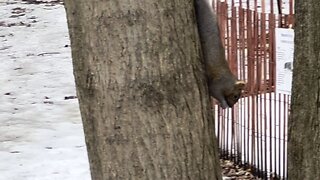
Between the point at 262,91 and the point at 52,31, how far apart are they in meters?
9.89

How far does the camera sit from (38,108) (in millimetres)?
9039

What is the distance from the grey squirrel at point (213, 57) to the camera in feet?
6.10

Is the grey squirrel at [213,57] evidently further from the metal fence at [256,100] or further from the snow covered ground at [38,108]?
the snow covered ground at [38,108]

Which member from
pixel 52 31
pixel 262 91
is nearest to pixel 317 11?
pixel 262 91

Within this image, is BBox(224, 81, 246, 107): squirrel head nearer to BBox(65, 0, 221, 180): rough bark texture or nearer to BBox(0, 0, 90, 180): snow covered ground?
BBox(65, 0, 221, 180): rough bark texture

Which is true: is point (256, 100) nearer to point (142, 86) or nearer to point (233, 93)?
point (233, 93)

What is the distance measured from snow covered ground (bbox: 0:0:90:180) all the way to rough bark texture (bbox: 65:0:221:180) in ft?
15.2

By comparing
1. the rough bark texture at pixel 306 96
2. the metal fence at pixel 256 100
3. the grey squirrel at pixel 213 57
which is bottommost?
the metal fence at pixel 256 100

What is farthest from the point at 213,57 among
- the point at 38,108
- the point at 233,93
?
the point at 38,108

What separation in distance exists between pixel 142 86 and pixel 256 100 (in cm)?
450

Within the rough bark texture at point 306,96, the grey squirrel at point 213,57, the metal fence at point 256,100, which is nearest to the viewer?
the grey squirrel at point 213,57

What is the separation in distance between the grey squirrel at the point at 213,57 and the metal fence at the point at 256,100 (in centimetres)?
373

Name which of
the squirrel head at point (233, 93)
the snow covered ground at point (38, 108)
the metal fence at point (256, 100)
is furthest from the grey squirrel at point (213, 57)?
the snow covered ground at point (38, 108)

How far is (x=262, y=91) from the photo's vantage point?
600cm
